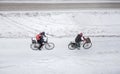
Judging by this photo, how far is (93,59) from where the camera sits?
1093 cm

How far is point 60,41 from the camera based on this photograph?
12094 millimetres

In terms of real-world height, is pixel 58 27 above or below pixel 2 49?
above

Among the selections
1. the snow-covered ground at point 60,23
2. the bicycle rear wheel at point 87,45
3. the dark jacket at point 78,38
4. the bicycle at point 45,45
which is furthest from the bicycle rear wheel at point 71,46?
the snow-covered ground at point 60,23

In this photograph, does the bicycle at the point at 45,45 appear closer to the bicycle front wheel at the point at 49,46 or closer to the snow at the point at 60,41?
the bicycle front wheel at the point at 49,46

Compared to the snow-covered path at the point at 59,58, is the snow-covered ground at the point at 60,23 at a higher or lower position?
higher

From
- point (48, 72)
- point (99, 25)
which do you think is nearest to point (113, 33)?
point (99, 25)

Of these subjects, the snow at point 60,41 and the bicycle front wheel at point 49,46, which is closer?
the snow at point 60,41

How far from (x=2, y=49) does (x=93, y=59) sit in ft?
17.1

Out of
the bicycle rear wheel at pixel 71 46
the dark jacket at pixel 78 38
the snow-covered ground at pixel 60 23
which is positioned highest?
the snow-covered ground at pixel 60 23

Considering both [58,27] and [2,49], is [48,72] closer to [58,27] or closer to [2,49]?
[2,49]

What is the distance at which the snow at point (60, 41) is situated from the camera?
10.4 m

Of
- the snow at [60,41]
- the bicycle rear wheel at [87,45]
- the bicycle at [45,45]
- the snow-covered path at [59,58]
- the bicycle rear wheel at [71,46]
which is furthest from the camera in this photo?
the bicycle rear wheel at [87,45]

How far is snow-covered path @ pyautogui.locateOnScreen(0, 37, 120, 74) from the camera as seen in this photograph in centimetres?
1025

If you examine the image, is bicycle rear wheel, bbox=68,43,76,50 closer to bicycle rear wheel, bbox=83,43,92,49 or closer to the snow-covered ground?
bicycle rear wheel, bbox=83,43,92,49
